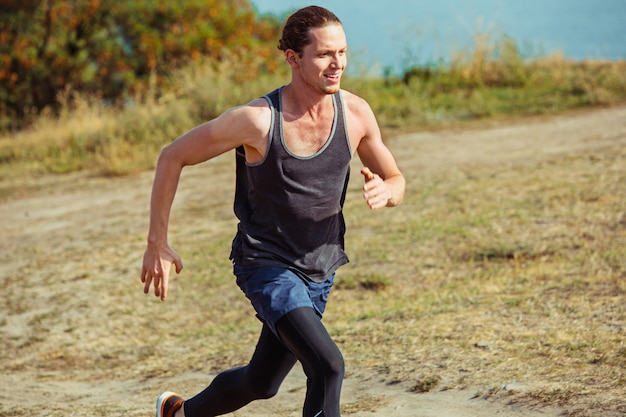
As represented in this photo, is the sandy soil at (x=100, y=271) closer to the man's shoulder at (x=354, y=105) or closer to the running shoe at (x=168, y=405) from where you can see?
the running shoe at (x=168, y=405)

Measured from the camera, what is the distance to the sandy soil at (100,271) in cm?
496

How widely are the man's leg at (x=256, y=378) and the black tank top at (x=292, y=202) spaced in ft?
1.01

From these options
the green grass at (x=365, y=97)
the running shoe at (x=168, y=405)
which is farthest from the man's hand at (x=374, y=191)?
the green grass at (x=365, y=97)

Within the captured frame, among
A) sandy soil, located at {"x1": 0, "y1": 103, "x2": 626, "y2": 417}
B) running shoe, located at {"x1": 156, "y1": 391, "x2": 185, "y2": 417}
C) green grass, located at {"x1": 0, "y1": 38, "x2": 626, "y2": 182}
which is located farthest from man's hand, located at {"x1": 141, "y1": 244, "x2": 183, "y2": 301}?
green grass, located at {"x1": 0, "y1": 38, "x2": 626, "y2": 182}

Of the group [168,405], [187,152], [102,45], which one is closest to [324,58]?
[187,152]

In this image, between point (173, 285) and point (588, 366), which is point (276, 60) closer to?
point (173, 285)

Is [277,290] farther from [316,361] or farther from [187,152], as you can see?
[187,152]

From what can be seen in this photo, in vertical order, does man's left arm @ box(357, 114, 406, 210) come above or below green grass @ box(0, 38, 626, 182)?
above

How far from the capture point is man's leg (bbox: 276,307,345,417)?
3.38 meters

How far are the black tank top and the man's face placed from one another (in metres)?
0.15

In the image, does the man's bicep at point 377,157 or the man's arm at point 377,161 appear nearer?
the man's arm at point 377,161

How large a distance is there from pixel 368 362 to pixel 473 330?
2.22 ft

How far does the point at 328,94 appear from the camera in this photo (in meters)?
3.64

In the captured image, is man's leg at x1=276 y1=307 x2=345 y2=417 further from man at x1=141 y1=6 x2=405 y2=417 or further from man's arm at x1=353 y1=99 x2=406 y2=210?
man's arm at x1=353 y1=99 x2=406 y2=210
